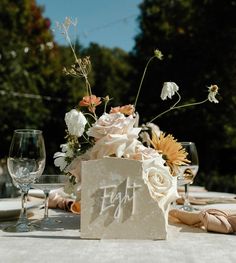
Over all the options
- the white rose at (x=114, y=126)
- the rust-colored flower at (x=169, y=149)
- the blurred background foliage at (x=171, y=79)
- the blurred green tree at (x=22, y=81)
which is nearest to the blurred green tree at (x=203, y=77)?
the blurred background foliage at (x=171, y=79)

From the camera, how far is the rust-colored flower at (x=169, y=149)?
48.5 inches

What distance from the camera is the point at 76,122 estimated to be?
1.16 m

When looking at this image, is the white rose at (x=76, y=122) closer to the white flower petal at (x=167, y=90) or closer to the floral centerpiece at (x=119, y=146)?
the floral centerpiece at (x=119, y=146)

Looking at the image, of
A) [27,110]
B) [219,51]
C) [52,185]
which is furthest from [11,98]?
[52,185]

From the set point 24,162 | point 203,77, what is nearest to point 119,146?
point 24,162

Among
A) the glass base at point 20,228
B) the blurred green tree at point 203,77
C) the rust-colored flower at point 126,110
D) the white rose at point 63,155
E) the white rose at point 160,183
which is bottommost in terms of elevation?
the glass base at point 20,228

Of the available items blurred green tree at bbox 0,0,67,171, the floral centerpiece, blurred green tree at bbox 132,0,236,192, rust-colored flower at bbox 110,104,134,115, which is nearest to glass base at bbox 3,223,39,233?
the floral centerpiece

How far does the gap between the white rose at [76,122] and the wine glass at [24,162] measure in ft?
0.47

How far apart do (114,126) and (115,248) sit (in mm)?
325

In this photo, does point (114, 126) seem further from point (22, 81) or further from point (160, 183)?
point (22, 81)

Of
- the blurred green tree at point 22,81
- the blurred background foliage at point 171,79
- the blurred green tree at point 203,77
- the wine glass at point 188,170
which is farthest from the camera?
the blurred green tree at point 22,81

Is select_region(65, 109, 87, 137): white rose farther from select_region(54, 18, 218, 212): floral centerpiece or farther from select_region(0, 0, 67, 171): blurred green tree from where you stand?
select_region(0, 0, 67, 171): blurred green tree

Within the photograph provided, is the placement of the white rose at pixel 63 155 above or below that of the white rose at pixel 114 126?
below

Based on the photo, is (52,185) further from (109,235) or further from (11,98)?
(11,98)
